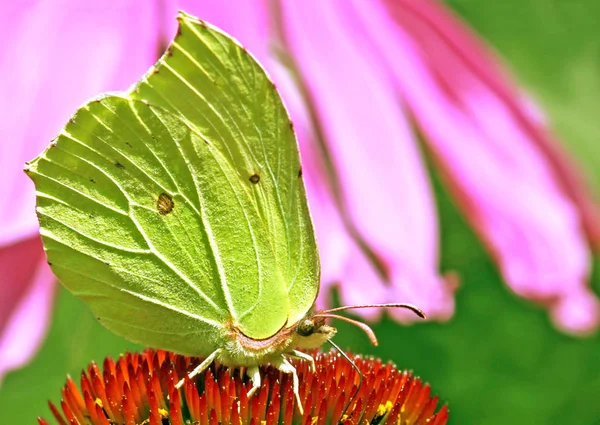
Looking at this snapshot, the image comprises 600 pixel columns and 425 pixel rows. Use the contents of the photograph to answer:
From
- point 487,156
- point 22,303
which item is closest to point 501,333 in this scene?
point 487,156

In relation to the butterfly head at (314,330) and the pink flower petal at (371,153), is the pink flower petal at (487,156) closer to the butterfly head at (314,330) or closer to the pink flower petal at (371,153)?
the pink flower petal at (371,153)

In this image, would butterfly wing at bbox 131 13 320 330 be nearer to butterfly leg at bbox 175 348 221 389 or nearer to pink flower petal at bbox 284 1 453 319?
butterfly leg at bbox 175 348 221 389

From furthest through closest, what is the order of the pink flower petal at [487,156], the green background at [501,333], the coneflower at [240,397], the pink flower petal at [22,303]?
the green background at [501,333]
the pink flower petal at [487,156]
the pink flower petal at [22,303]
the coneflower at [240,397]

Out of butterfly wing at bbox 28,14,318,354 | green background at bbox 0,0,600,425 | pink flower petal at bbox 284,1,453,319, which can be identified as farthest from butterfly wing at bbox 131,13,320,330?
green background at bbox 0,0,600,425

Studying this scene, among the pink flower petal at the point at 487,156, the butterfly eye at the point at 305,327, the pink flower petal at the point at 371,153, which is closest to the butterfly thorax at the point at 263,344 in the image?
the butterfly eye at the point at 305,327

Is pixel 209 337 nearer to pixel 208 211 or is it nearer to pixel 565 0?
pixel 208 211

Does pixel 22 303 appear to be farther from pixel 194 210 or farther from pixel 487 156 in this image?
pixel 487 156
